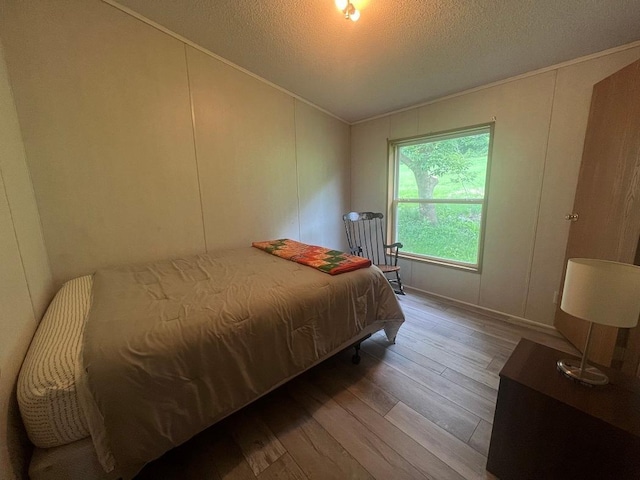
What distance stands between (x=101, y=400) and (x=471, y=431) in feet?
5.57

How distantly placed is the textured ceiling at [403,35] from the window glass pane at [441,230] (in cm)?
124

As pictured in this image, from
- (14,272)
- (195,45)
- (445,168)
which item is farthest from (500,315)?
(195,45)

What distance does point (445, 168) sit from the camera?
2766 mm

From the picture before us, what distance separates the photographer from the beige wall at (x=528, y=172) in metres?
1.95

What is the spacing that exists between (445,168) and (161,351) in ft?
9.88

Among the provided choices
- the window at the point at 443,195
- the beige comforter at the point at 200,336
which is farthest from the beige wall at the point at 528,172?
the beige comforter at the point at 200,336

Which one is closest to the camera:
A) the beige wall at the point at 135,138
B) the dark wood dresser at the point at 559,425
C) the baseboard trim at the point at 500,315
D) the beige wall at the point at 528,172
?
the dark wood dresser at the point at 559,425

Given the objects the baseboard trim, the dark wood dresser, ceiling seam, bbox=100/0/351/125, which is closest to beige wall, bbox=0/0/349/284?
ceiling seam, bbox=100/0/351/125

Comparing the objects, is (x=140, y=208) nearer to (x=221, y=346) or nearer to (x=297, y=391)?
(x=221, y=346)

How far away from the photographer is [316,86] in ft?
8.77

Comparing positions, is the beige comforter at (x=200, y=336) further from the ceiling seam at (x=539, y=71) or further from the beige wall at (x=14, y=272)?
the ceiling seam at (x=539, y=71)

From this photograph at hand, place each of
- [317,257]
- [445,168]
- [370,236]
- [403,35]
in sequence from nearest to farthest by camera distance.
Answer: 1. [403,35]
2. [317,257]
3. [445,168]
4. [370,236]

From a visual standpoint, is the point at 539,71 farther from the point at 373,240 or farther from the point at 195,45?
the point at 195,45


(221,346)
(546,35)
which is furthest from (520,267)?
(221,346)
